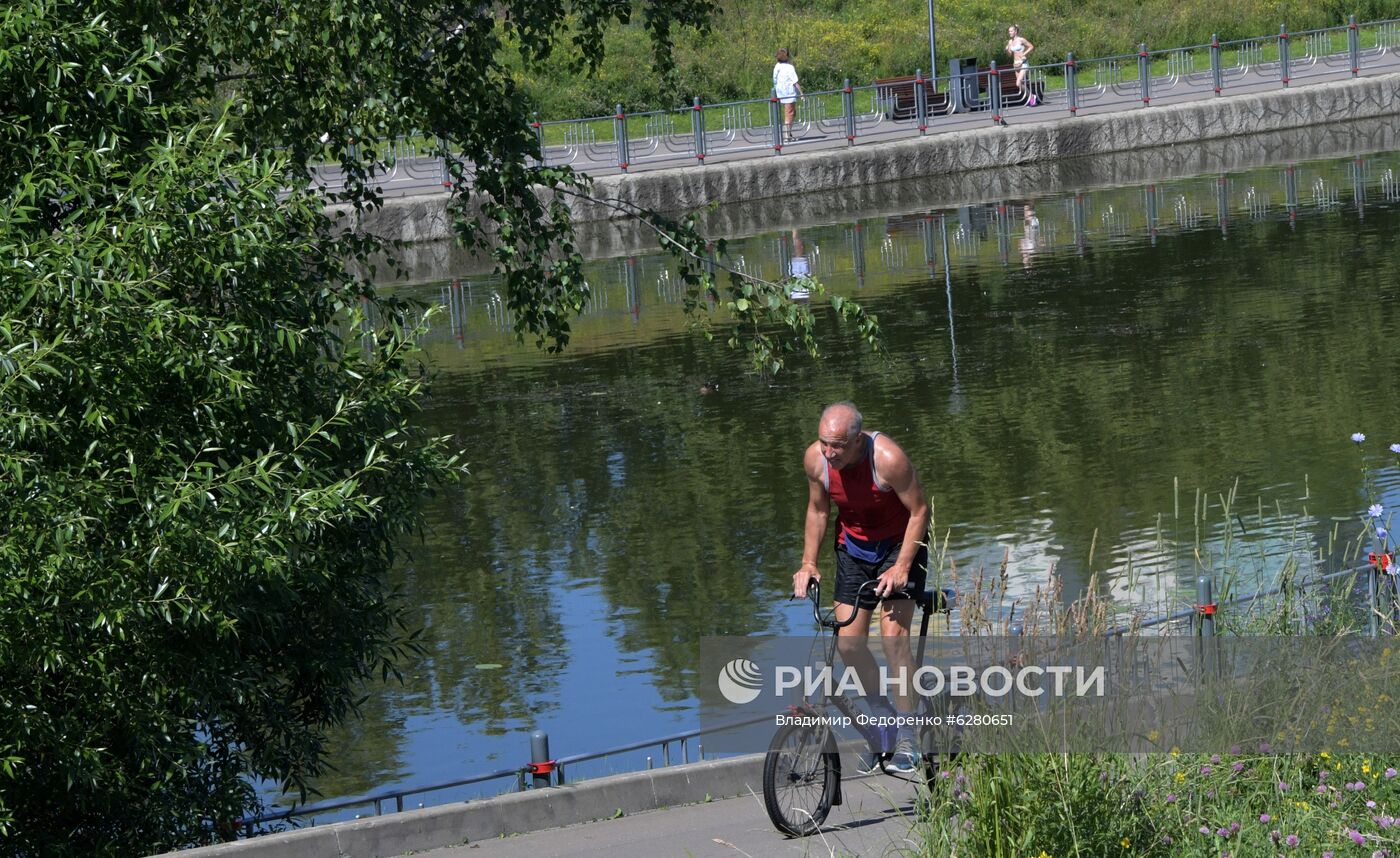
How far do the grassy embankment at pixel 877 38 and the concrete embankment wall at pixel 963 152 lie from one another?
2.68 m

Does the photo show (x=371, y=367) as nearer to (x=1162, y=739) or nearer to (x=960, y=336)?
(x=1162, y=739)

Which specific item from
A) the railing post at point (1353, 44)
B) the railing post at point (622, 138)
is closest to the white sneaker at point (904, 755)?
the railing post at point (622, 138)

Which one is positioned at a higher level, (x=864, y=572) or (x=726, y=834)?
(x=864, y=572)

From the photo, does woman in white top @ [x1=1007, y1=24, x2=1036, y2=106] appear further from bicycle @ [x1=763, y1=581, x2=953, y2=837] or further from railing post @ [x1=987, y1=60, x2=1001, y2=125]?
bicycle @ [x1=763, y1=581, x2=953, y2=837]

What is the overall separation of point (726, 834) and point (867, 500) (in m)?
1.27

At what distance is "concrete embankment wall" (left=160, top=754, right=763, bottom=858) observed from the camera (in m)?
6.42

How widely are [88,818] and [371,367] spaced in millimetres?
2158

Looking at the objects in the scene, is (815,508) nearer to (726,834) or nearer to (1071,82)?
(726,834)

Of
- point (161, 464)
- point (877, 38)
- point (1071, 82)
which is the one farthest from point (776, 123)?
point (161, 464)

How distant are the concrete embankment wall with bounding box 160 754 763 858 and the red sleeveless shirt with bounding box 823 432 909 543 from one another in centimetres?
105

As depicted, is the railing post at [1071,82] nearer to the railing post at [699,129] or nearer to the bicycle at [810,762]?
the railing post at [699,129]

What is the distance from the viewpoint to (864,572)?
6.73 meters

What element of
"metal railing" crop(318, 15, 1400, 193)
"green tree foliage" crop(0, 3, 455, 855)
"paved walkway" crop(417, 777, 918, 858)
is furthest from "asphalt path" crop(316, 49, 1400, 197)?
"paved walkway" crop(417, 777, 918, 858)

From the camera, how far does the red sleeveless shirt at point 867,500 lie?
6.60 m
